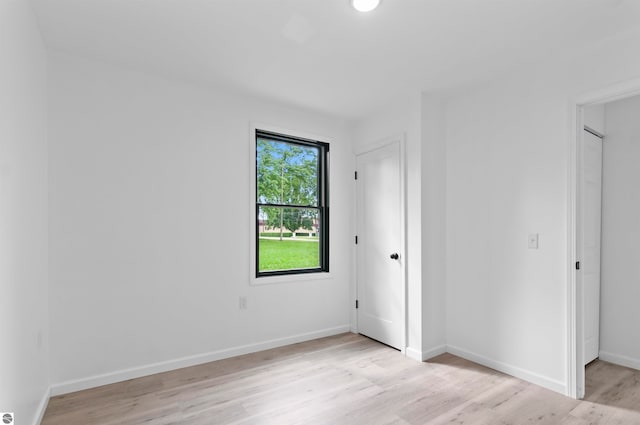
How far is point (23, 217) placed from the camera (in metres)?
1.95

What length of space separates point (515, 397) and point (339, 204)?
248cm

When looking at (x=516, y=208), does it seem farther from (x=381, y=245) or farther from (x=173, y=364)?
(x=173, y=364)

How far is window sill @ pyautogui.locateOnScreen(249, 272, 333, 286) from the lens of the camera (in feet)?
11.7

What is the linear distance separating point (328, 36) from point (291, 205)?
1893 mm

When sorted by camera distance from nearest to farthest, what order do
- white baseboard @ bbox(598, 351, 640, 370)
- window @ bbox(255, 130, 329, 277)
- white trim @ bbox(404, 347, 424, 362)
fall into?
1. white baseboard @ bbox(598, 351, 640, 370)
2. white trim @ bbox(404, 347, 424, 362)
3. window @ bbox(255, 130, 329, 277)

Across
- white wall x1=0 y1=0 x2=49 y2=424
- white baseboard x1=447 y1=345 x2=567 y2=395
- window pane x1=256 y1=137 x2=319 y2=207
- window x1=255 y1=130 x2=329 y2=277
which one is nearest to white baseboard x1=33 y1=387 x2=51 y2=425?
white wall x1=0 y1=0 x2=49 y2=424

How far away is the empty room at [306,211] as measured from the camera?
7.28ft

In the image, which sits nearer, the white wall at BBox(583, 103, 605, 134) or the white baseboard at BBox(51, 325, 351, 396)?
the white baseboard at BBox(51, 325, 351, 396)

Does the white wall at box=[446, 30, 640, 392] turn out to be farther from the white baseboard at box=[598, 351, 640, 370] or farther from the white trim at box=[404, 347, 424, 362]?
the white baseboard at box=[598, 351, 640, 370]

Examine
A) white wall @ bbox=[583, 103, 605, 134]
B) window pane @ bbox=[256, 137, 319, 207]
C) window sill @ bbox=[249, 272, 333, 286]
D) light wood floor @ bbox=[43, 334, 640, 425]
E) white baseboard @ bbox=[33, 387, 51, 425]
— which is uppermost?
white wall @ bbox=[583, 103, 605, 134]

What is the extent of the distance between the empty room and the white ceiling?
0.02 meters

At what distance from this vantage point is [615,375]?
9.59 ft

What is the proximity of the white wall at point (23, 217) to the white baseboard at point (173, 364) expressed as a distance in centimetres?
20

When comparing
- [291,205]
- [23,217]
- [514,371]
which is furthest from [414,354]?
[23,217]
